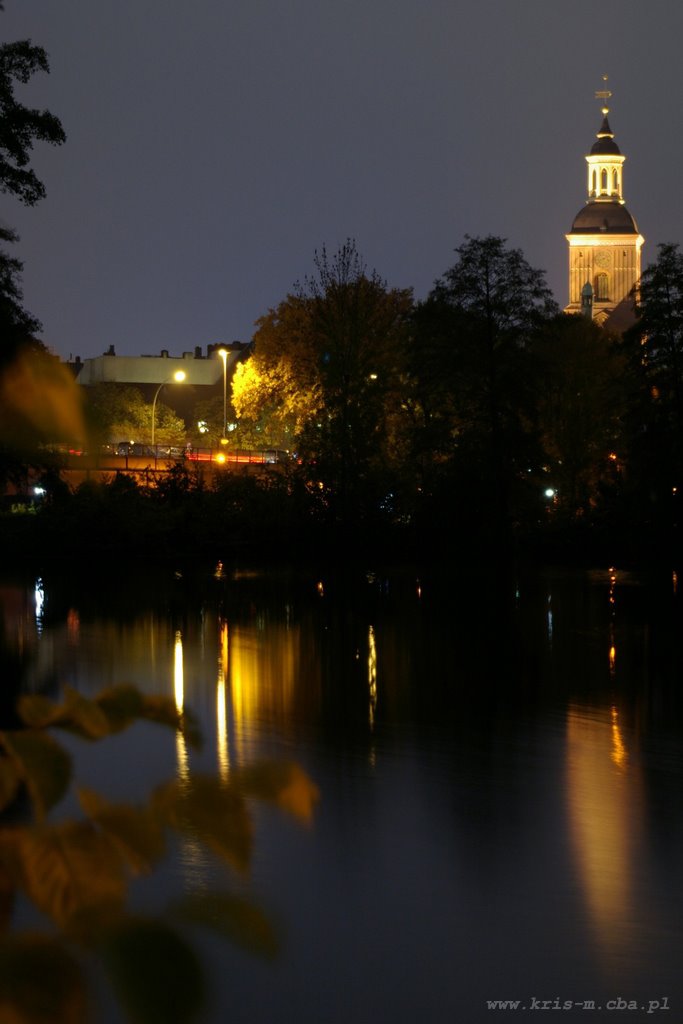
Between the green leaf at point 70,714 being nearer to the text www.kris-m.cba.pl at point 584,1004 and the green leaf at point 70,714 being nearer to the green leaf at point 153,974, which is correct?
the green leaf at point 153,974

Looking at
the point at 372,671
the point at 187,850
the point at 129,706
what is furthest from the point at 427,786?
the point at 129,706

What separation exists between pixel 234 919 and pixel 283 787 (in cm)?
19

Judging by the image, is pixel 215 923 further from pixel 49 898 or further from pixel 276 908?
pixel 49 898

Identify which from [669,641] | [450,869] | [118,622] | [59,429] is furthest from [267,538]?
[59,429]

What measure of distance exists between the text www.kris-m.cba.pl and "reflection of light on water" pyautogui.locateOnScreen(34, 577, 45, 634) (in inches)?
812

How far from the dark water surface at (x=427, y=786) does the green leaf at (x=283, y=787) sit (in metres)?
0.05

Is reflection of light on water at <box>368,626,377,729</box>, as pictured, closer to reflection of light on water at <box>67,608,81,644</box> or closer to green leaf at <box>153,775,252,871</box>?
reflection of light on water at <box>67,608,81,644</box>

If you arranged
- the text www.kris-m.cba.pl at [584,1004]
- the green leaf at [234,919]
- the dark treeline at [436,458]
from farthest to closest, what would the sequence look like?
the dark treeline at [436,458] < the text www.kris-m.cba.pl at [584,1004] < the green leaf at [234,919]

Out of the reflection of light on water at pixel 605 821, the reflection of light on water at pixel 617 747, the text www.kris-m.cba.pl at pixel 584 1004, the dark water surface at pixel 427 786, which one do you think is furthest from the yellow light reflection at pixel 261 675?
the text www.kris-m.cba.pl at pixel 584 1004

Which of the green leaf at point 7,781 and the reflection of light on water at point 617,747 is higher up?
the green leaf at point 7,781

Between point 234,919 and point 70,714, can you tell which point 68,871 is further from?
point 70,714

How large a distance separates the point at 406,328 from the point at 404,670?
165 feet

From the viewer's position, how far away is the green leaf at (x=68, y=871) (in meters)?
1.55

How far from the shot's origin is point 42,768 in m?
1.67
